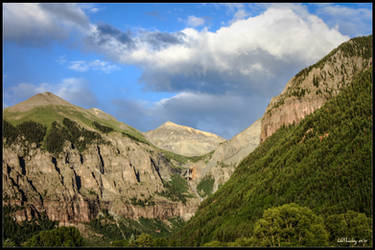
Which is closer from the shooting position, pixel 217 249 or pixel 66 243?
pixel 217 249

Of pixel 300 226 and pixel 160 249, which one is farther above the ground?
pixel 300 226

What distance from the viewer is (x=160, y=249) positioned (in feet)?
485

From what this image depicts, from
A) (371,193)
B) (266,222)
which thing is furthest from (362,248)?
(371,193)

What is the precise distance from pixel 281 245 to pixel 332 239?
26133 millimetres

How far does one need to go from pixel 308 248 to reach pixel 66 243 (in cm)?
10963

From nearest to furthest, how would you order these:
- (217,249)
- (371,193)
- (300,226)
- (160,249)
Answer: (217,249)
(300,226)
(160,249)
(371,193)

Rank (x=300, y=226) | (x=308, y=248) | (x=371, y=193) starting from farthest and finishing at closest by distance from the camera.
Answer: (x=371, y=193) < (x=300, y=226) < (x=308, y=248)

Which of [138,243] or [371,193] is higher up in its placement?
[371,193]

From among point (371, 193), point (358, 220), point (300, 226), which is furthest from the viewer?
point (371, 193)

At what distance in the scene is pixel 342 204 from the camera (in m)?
194

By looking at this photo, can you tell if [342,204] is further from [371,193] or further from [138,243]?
[138,243]

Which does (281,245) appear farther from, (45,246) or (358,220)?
(45,246)

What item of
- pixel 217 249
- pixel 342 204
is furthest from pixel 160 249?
pixel 342 204

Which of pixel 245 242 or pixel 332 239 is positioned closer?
pixel 245 242
